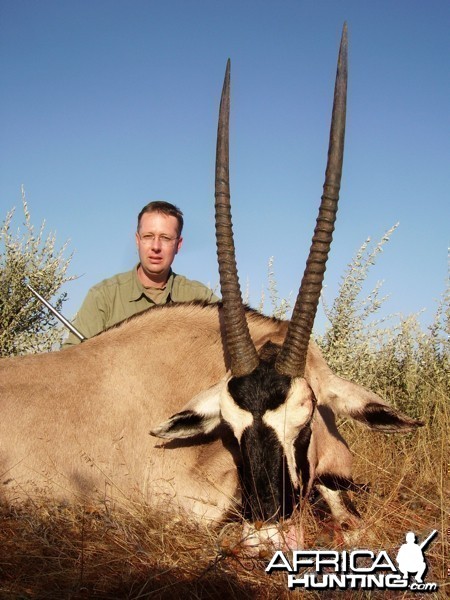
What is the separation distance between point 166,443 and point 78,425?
64 centimetres

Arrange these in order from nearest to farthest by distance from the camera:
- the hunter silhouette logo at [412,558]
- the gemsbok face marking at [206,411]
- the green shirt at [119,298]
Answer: the hunter silhouette logo at [412,558]
the gemsbok face marking at [206,411]
the green shirt at [119,298]

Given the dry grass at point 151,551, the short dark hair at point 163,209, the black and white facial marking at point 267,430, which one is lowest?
the dry grass at point 151,551

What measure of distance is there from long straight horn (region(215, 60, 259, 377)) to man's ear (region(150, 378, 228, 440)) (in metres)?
0.28

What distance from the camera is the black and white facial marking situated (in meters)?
3.57

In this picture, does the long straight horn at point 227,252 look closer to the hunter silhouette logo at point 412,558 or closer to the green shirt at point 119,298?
the hunter silhouette logo at point 412,558

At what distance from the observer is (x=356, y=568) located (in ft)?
10.4

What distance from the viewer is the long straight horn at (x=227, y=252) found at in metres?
4.19

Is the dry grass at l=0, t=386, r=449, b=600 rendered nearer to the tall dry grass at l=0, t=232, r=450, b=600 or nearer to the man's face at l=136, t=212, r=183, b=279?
the tall dry grass at l=0, t=232, r=450, b=600

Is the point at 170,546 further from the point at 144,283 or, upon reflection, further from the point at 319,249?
the point at 144,283

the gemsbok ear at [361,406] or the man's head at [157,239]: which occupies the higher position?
the man's head at [157,239]

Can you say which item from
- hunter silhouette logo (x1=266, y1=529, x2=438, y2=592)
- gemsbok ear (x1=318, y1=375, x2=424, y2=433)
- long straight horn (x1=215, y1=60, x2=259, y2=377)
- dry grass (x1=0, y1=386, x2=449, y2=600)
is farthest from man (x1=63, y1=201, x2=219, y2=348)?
hunter silhouette logo (x1=266, y1=529, x2=438, y2=592)

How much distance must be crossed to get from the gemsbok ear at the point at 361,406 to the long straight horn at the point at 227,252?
604mm

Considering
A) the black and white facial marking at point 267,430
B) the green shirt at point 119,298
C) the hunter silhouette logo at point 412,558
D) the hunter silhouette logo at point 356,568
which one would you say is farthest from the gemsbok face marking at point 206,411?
the green shirt at point 119,298

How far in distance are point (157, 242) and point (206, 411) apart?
9.97 ft
